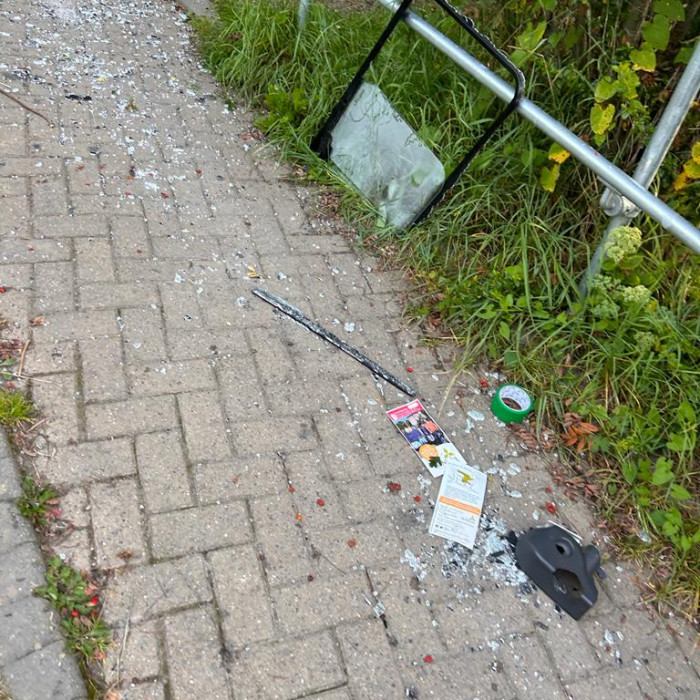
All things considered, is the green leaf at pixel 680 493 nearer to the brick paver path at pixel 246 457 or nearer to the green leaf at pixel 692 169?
the brick paver path at pixel 246 457

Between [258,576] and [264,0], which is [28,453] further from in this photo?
[264,0]

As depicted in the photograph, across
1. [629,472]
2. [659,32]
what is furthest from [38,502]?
[659,32]

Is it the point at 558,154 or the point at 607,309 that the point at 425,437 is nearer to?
the point at 607,309

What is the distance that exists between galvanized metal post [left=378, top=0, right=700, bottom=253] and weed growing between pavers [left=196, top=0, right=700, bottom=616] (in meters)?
0.22

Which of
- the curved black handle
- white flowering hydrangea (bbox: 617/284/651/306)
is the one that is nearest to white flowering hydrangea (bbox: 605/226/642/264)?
white flowering hydrangea (bbox: 617/284/651/306)

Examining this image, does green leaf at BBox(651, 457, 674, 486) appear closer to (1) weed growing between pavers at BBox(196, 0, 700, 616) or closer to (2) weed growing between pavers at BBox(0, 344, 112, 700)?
(1) weed growing between pavers at BBox(196, 0, 700, 616)

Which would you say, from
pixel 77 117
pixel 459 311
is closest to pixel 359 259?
pixel 459 311

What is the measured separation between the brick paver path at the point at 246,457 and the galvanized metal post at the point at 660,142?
0.96 metres

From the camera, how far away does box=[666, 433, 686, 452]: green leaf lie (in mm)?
2734

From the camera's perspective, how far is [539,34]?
315 cm

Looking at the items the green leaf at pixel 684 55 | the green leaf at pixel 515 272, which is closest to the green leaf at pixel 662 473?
the green leaf at pixel 515 272

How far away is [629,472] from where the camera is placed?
278 cm

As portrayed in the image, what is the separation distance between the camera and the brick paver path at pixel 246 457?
2137 mm

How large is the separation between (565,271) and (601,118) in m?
0.70
